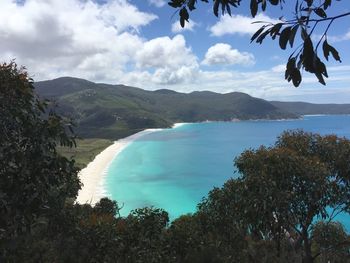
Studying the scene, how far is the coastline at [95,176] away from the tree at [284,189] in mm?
34331

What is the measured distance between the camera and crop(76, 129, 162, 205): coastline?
77.1 meters

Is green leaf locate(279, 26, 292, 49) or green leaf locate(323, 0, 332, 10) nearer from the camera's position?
green leaf locate(279, 26, 292, 49)

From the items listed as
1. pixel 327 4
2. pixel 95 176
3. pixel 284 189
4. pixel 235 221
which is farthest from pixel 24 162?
pixel 95 176

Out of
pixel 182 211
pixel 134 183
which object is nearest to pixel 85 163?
pixel 134 183

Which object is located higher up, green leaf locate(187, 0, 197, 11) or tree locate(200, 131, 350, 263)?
green leaf locate(187, 0, 197, 11)

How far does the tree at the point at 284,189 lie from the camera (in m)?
17.8

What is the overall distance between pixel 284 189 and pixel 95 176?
90.1 metres

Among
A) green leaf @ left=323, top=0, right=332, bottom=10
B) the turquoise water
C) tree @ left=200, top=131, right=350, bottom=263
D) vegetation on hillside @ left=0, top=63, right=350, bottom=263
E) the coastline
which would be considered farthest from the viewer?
the turquoise water

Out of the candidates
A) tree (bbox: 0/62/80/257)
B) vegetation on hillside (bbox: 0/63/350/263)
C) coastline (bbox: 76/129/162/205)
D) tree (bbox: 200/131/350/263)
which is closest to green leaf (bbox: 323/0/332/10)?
tree (bbox: 0/62/80/257)

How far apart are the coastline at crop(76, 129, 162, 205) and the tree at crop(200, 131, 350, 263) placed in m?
34.3

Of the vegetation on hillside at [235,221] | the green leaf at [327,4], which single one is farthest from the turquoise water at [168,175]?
the green leaf at [327,4]

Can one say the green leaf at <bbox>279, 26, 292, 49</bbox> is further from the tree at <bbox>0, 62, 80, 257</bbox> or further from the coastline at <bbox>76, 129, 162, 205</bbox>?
the coastline at <bbox>76, 129, 162, 205</bbox>

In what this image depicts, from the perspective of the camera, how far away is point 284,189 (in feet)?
60.2

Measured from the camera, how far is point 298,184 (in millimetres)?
18609
